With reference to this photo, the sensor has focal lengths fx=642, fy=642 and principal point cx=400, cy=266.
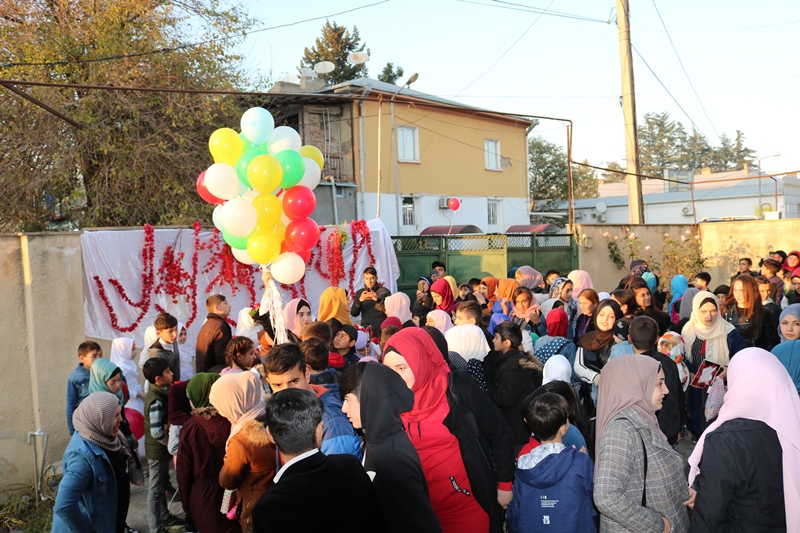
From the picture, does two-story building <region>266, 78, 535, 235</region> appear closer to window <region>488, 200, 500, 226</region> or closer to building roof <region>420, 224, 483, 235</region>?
window <region>488, 200, 500, 226</region>

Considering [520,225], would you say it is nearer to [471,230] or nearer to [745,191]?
[471,230]

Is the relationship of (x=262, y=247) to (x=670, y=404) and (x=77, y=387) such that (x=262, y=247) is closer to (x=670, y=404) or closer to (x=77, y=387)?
(x=77, y=387)

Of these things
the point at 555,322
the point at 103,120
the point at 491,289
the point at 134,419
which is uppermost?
the point at 103,120

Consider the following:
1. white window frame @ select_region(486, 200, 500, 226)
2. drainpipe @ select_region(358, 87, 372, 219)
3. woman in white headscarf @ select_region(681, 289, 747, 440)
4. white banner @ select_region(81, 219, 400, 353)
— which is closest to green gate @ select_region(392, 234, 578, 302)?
white banner @ select_region(81, 219, 400, 353)

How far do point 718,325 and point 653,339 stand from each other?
4.78 ft

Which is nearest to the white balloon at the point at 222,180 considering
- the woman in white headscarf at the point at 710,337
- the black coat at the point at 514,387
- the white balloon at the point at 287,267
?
the white balloon at the point at 287,267

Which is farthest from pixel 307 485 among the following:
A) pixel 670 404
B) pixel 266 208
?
pixel 266 208

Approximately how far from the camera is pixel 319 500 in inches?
89.8

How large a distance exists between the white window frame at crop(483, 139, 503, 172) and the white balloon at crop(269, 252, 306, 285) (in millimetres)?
18680

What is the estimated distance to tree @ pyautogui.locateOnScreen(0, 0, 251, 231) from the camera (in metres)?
11.3

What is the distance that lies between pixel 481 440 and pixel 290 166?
341 cm

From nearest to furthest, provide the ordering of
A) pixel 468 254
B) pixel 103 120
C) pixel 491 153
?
pixel 103 120, pixel 468 254, pixel 491 153

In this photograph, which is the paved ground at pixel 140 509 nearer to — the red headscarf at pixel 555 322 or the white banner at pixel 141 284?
the white banner at pixel 141 284

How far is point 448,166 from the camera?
22812 mm
